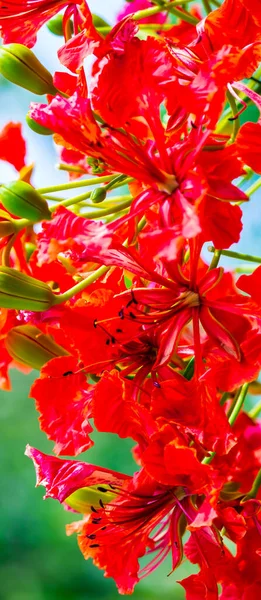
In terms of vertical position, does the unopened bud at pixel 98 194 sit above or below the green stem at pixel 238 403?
above

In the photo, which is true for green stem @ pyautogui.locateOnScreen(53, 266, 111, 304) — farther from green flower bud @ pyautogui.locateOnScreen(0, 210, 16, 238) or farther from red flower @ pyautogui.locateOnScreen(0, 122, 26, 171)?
red flower @ pyautogui.locateOnScreen(0, 122, 26, 171)

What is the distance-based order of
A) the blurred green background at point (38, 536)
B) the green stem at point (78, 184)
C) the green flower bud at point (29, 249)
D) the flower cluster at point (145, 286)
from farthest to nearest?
the blurred green background at point (38, 536)
the green flower bud at point (29, 249)
the green stem at point (78, 184)
the flower cluster at point (145, 286)

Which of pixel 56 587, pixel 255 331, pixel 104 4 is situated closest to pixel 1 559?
pixel 56 587

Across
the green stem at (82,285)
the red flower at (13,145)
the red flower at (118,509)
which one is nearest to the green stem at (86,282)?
the green stem at (82,285)

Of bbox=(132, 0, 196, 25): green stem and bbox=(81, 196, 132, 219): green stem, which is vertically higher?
bbox=(132, 0, 196, 25): green stem

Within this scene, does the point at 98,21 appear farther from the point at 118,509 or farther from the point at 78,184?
the point at 118,509

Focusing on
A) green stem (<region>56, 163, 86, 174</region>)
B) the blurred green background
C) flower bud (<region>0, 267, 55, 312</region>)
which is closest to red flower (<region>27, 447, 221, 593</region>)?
flower bud (<region>0, 267, 55, 312</region>)

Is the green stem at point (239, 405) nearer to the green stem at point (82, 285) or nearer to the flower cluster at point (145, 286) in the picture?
the flower cluster at point (145, 286)
